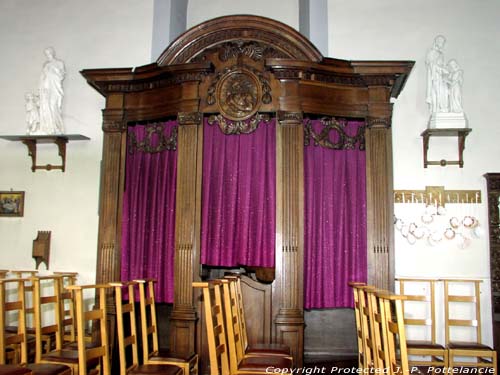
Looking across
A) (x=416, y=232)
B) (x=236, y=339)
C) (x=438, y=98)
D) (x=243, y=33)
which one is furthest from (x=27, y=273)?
(x=438, y=98)

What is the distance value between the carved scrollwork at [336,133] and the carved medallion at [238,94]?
1.82ft

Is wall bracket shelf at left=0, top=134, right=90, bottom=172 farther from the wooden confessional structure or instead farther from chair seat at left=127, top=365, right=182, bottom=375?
chair seat at left=127, top=365, right=182, bottom=375

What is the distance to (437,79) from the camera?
5238 millimetres

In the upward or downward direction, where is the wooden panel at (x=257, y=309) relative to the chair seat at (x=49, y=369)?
upward

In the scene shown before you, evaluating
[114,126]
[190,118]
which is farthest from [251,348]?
[114,126]

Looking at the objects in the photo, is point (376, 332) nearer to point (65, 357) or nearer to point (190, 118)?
point (65, 357)

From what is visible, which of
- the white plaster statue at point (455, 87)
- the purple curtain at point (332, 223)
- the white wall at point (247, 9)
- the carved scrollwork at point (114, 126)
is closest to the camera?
the purple curtain at point (332, 223)

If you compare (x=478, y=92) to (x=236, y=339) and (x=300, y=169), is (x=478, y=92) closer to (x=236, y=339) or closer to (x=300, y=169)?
(x=300, y=169)

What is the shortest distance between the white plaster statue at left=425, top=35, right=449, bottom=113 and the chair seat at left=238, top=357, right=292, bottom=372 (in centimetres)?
309

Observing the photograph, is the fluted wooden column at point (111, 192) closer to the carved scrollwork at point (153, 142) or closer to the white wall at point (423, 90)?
the carved scrollwork at point (153, 142)

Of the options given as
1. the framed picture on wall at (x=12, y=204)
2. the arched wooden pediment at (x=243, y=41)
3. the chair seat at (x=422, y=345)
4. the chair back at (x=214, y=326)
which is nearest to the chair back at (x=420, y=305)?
the chair seat at (x=422, y=345)

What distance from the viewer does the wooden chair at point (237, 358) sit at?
3.37m

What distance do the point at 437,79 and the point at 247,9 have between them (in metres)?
2.49

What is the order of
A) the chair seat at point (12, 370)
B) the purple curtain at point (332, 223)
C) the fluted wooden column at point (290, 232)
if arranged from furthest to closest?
the purple curtain at point (332, 223)
the fluted wooden column at point (290, 232)
the chair seat at point (12, 370)
